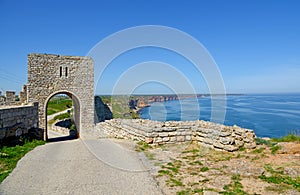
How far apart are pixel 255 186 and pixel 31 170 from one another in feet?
15.7

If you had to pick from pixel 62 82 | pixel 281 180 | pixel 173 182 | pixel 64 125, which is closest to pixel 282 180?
pixel 281 180

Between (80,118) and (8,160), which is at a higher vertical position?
(8,160)

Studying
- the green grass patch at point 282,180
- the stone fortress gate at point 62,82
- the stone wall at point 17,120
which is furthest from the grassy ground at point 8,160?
the stone fortress gate at point 62,82

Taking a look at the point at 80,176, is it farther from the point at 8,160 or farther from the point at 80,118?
the point at 80,118

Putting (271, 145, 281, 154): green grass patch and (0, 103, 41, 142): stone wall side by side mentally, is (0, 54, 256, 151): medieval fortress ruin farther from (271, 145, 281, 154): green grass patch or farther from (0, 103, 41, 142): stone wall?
(271, 145, 281, 154): green grass patch

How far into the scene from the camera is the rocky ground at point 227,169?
3.79 metres

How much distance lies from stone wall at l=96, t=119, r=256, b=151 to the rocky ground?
285mm

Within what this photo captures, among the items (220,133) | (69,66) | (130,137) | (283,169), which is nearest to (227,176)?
(283,169)

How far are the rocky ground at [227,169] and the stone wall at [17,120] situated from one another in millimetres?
4988

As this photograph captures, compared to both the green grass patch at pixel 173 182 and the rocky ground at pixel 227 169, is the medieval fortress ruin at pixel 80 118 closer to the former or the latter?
the rocky ground at pixel 227 169

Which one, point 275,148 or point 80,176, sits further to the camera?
point 275,148

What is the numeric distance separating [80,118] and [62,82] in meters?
2.87

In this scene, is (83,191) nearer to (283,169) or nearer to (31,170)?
(31,170)

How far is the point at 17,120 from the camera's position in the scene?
27.8ft
